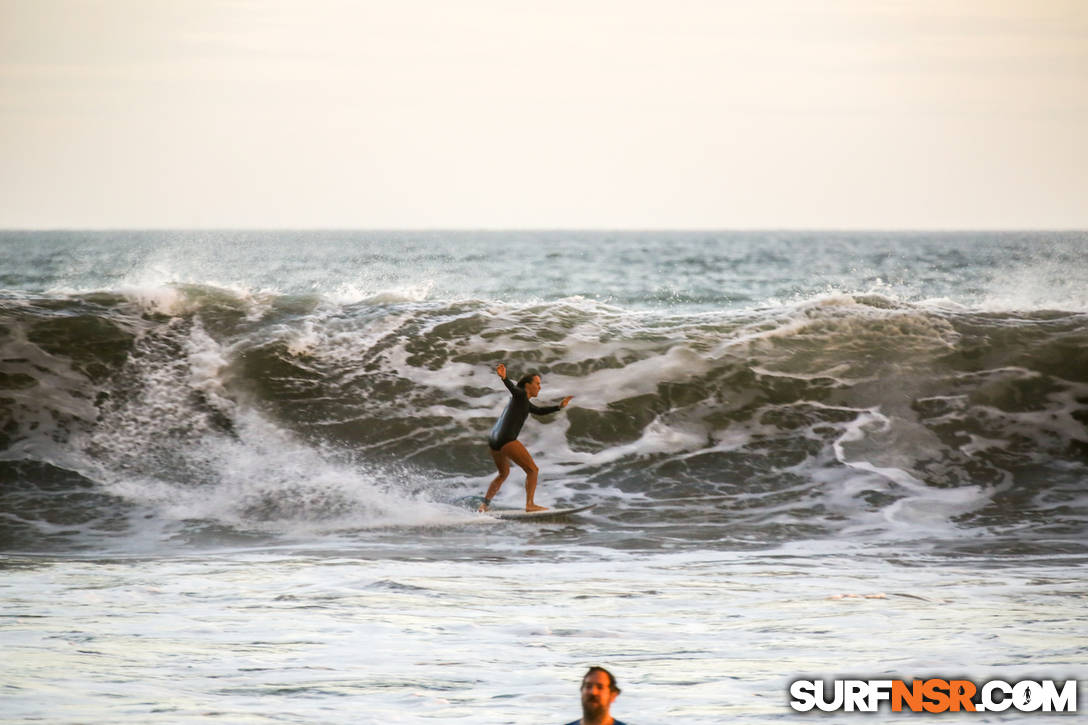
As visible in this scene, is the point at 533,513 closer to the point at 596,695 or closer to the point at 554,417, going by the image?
the point at 554,417

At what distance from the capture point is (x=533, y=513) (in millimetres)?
12266

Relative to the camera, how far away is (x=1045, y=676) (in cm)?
631

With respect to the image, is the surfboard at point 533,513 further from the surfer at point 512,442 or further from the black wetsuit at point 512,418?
the black wetsuit at point 512,418

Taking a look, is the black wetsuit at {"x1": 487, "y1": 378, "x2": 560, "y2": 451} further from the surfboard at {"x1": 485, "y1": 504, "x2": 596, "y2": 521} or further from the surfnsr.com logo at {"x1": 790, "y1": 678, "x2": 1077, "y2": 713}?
the surfnsr.com logo at {"x1": 790, "y1": 678, "x2": 1077, "y2": 713}

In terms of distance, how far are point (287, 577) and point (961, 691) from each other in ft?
16.4

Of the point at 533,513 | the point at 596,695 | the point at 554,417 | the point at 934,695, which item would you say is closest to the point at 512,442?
the point at 533,513

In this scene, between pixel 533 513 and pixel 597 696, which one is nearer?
pixel 597 696

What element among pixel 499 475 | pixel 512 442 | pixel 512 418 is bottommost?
pixel 499 475

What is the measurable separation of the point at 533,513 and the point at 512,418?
101 cm

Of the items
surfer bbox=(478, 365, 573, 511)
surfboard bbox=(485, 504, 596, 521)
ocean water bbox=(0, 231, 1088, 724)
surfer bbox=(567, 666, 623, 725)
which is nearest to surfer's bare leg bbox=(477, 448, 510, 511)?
surfer bbox=(478, 365, 573, 511)

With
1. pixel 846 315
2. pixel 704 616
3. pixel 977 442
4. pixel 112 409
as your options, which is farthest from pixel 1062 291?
pixel 704 616

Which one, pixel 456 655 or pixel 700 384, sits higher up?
pixel 700 384

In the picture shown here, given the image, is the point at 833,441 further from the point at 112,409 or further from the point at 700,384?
the point at 112,409

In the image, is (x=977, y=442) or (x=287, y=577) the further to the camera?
(x=977, y=442)
